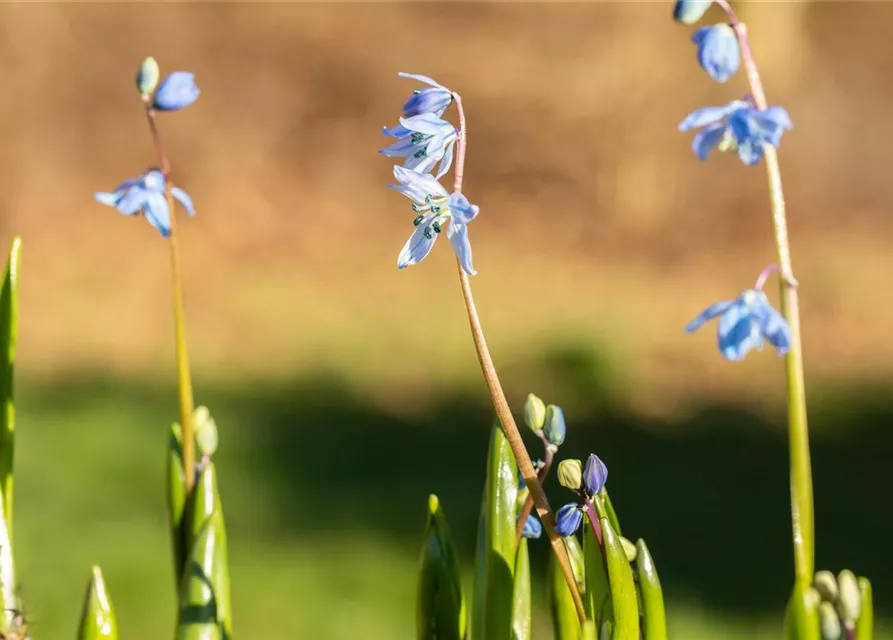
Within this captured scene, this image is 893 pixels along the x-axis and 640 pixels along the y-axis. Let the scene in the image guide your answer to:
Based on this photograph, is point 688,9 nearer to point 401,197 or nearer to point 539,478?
point 539,478

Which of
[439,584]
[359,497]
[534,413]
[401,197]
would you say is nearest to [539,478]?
[534,413]

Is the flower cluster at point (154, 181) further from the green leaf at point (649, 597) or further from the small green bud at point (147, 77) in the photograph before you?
the green leaf at point (649, 597)

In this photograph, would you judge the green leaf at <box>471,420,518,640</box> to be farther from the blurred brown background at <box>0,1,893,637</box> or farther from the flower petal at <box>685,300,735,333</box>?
the blurred brown background at <box>0,1,893,637</box>

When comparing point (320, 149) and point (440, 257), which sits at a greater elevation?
point (320, 149)

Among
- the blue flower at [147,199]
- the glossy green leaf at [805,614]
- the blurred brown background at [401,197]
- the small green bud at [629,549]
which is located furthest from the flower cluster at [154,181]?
the blurred brown background at [401,197]

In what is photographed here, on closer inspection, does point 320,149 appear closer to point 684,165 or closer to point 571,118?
point 571,118

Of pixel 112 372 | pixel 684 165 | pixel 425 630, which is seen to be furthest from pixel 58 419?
pixel 684 165
